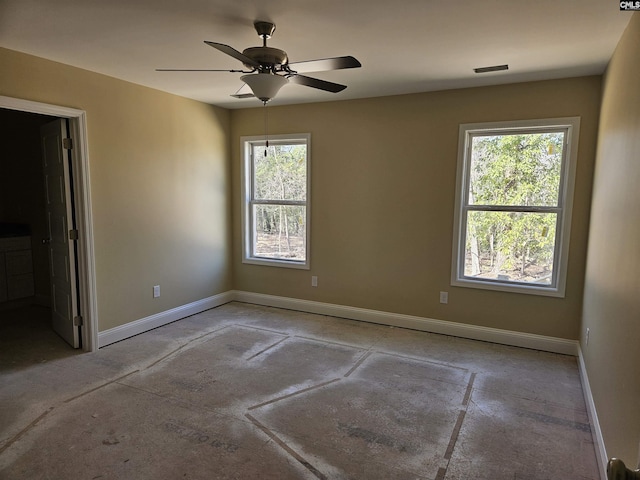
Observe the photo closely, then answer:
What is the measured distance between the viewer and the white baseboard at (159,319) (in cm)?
385

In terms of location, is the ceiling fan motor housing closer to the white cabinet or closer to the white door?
the white door

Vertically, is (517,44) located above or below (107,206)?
above

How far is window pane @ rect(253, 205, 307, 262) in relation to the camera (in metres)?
5.06

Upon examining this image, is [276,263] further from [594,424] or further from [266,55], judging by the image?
[594,424]

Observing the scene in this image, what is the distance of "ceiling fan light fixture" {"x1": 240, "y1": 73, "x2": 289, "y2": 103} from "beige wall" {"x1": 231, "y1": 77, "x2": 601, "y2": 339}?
2107 mm

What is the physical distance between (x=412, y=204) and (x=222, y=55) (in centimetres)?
239

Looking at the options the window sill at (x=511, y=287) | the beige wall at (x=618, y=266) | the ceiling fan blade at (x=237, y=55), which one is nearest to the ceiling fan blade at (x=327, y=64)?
the ceiling fan blade at (x=237, y=55)

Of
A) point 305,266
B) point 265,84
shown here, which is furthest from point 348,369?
point 265,84

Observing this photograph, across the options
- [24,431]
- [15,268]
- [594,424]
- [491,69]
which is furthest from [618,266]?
[15,268]

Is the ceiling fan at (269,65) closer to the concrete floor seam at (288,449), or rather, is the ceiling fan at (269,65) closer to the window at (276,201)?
the concrete floor seam at (288,449)

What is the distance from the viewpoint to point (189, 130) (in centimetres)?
463

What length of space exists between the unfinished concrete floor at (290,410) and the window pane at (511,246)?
746mm

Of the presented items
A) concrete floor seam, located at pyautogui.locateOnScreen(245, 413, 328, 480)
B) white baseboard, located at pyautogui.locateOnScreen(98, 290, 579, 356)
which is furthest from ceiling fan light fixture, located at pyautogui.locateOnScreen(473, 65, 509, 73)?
concrete floor seam, located at pyautogui.locateOnScreen(245, 413, 328, 480)

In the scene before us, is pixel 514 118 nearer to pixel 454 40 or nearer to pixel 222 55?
pixel 454 40
